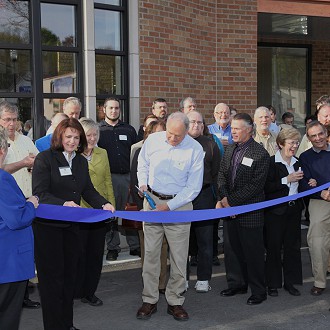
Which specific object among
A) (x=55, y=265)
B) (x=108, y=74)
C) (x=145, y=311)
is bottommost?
(x=145, y=311)

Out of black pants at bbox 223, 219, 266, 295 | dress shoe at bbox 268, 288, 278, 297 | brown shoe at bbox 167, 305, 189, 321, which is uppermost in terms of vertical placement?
black pants at bbox 223, 219, 266, 295

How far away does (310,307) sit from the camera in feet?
19.7

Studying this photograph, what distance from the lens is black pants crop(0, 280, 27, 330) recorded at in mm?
4176

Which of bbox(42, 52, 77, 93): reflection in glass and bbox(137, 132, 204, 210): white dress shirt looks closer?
bbox(137, 132, 204, 210): white dress shirt

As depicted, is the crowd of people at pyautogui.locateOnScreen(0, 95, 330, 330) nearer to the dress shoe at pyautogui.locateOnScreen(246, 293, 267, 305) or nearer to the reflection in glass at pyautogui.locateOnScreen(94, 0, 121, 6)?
the dress shoe at pyautogui.locateOnScreen(246, 293, 267, 305)

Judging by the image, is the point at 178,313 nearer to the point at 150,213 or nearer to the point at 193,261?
the point at 150,213

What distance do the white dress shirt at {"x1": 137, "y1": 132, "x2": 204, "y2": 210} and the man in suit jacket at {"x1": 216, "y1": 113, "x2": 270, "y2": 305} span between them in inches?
Answer: 24.2

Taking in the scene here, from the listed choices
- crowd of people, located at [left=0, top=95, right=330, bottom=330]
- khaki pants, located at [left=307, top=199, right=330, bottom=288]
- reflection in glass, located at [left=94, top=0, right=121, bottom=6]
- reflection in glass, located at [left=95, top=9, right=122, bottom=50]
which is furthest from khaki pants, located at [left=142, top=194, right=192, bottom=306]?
reflection in glass, located at [left=94, top=0, right=121, bottom=6]

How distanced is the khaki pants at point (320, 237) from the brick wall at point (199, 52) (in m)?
4.06

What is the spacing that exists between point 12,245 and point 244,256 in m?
2.94

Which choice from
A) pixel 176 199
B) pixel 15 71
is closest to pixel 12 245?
pixel 176 199

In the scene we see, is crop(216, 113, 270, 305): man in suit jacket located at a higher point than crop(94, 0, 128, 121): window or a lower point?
lower

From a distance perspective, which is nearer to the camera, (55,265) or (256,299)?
(55,265)

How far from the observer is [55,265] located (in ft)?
16.0
